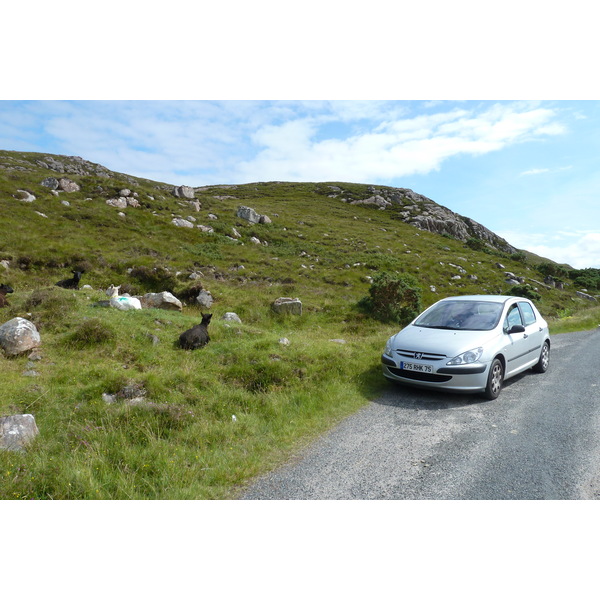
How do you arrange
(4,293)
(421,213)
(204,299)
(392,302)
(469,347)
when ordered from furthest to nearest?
(421,213) < (392,302) < (204,299) < (4,293) < (469,347)

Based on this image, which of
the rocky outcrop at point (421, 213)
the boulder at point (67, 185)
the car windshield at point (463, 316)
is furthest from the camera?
the rocky outcrop at point (421, 213)

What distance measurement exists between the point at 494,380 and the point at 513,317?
2.00 meters

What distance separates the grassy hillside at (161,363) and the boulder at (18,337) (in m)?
0.23

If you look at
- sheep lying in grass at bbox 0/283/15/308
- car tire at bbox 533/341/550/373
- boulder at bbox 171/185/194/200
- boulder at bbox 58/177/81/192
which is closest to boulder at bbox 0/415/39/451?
sheep lying in grass at bbox 0/283/15/308

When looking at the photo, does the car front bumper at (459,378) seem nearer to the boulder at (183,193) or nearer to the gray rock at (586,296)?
the gray rock at (586,296)

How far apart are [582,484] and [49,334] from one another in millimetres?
10076

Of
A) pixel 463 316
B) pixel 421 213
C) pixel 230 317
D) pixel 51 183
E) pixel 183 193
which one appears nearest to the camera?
pixel 463 316

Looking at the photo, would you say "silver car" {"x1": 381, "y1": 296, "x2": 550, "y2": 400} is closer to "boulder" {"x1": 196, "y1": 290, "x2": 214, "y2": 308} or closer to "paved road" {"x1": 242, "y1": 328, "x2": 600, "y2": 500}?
"paved road" {"x1": 242, "y1": 328, "x2": 600, "y2": 500}

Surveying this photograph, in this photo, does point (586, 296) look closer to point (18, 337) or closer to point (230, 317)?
point (230, 317)

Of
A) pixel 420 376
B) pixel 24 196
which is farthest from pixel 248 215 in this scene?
pixel 420 376

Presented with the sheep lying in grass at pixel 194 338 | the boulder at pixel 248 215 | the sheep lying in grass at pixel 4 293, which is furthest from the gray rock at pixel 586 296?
the sheep lying in grass at pixel 4 293

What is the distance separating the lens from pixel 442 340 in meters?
7.26

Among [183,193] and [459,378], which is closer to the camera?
[459,378]

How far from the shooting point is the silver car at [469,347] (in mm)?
6754
